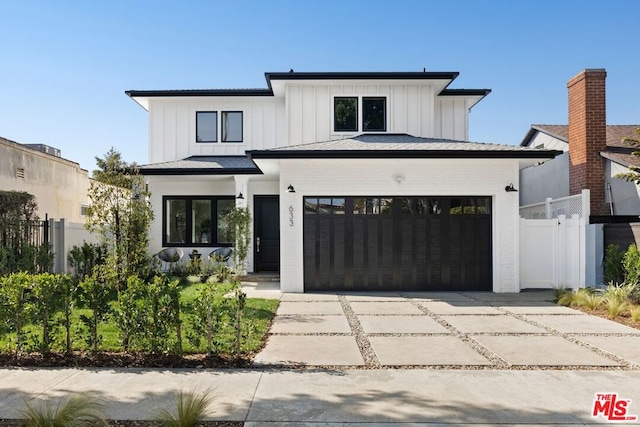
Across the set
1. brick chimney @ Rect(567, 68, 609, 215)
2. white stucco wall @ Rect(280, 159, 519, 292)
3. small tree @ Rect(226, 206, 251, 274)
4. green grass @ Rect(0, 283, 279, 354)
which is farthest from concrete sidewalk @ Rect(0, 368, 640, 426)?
brick chimney @ Rect(567, 68, 609, 215)

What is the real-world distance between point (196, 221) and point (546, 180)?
1313 centimetres

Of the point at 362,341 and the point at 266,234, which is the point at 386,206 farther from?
the point at 362,341

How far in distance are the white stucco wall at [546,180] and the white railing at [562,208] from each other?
6.20ft

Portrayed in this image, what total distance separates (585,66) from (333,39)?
7.73 meters

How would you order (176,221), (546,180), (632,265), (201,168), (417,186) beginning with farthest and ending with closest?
1. (546,180)
2. (176,221)
3. (201,168)
4. (417,186)
5. (632,265)

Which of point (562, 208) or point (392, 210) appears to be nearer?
point (392, 210)

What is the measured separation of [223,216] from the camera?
1540 centimetres

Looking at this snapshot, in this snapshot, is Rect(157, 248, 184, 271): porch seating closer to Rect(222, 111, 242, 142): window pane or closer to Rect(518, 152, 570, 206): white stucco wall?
Rect(222, 111, 242, 142): window pane

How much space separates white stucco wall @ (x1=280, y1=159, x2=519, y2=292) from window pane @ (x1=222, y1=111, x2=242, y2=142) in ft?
17.5

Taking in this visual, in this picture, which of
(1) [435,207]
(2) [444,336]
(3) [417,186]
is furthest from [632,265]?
(2) [444,336]

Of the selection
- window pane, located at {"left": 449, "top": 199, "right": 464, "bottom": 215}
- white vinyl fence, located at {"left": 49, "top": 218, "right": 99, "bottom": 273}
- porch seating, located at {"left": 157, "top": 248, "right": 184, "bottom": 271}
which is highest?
window pane, located at {"left": 449, "top": 199, "right": 464, "bottom": 215}

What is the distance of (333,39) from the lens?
587 inches

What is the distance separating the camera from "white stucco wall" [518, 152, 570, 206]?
53.2ft

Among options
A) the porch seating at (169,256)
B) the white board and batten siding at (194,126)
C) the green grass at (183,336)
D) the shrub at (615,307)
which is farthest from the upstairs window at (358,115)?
the shrub at (615,307)
